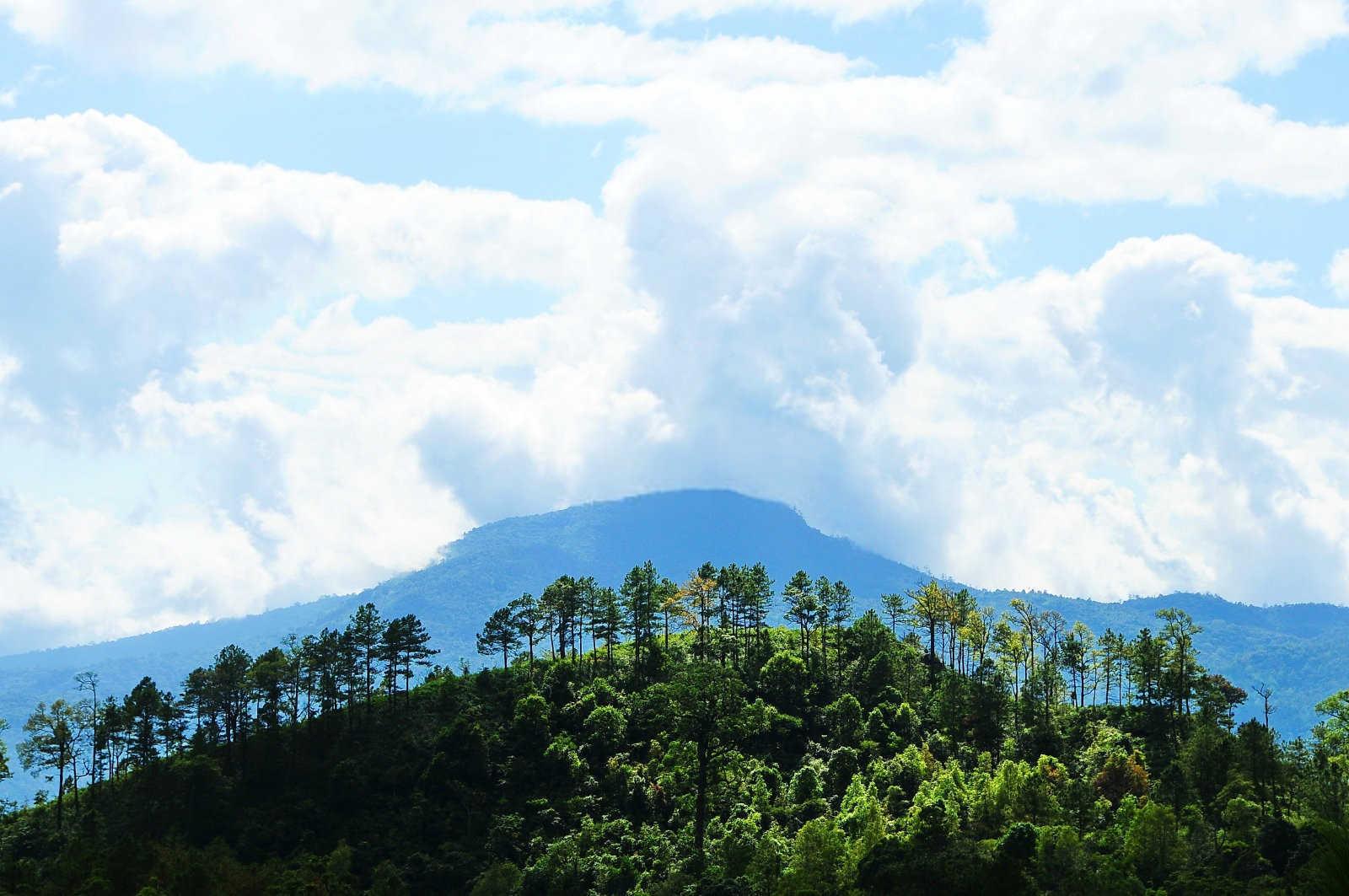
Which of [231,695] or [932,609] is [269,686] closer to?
[231,695]

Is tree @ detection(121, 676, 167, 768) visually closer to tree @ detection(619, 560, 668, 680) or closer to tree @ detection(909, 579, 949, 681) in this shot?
tree @ detection(619, 560, 668, 680)

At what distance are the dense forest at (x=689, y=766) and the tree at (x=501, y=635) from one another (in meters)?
0.54

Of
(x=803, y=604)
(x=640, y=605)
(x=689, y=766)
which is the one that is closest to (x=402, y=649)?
(x=640, y=605)

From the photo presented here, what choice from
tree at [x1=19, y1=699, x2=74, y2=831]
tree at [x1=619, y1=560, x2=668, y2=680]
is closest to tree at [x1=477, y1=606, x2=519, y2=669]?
tree at [x1=619, y1=560, x2=668, y2=680]

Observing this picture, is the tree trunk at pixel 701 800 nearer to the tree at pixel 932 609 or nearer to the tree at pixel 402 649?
the tree at pixel 402 649

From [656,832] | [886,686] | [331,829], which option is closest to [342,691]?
[331,829]

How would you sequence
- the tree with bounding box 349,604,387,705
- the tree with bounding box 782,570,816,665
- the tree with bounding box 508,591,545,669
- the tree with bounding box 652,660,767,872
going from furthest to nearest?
the tree with bounding box 782,570,816,665 → the tree with bounding box 508,591,545,669 → the tree with bounding box 349,604,387,705 → the tree with bounding box 652,660,767,872

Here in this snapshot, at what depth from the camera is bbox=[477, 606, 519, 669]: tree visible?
454ft

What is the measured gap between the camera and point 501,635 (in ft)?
455

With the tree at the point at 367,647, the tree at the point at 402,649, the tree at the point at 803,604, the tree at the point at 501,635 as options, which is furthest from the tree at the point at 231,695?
the tree at the point at 803,604

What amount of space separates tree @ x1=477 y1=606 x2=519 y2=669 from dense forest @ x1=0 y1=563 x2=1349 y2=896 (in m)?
0.54

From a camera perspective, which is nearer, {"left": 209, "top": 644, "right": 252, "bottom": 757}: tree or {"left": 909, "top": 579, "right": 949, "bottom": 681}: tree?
{"left": 209, "top": 644, "right": 252, "bottom": 757}: tree

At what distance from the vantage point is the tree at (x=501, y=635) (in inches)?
5443

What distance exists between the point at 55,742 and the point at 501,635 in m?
50.5
